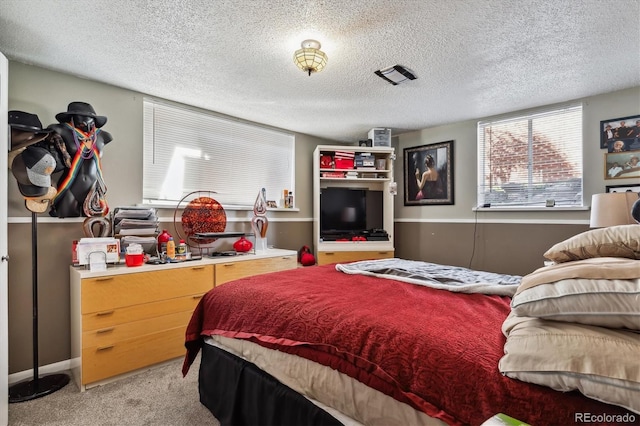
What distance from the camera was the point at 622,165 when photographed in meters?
2.89

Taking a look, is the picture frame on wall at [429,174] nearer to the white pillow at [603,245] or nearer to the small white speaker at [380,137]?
the small white speaker at [380,137]

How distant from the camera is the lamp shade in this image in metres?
2.39

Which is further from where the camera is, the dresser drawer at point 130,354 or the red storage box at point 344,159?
the red storage box at point 344,159

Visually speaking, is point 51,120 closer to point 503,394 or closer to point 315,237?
point 315,237

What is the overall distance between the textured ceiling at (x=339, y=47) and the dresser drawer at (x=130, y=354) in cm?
206

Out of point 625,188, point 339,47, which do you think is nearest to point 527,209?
point 625,188

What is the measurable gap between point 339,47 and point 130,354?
2.64m

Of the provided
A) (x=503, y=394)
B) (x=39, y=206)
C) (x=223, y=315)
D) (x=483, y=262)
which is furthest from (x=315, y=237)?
(x=503, y=394)

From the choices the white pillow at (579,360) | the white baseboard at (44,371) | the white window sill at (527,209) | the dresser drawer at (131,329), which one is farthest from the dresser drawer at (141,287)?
the white window sill at (527,209)

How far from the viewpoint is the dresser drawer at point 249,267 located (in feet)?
9.29

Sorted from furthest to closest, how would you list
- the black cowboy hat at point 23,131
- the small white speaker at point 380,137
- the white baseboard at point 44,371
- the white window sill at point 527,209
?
the small white speaker at point 380,137 < the white window sill at point 527,209 < the white baseboard at point 44,371 < the black cowboy hat at point 23,131

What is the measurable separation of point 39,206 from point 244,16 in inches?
73.0

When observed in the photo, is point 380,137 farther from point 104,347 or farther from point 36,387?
point 36,387

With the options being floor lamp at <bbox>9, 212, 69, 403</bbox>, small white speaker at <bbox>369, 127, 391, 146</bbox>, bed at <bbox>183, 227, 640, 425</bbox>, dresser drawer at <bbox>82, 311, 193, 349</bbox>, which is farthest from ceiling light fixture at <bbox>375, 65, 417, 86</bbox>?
floor lamp at <bbox>9, 212, 69, 403</bbox>
